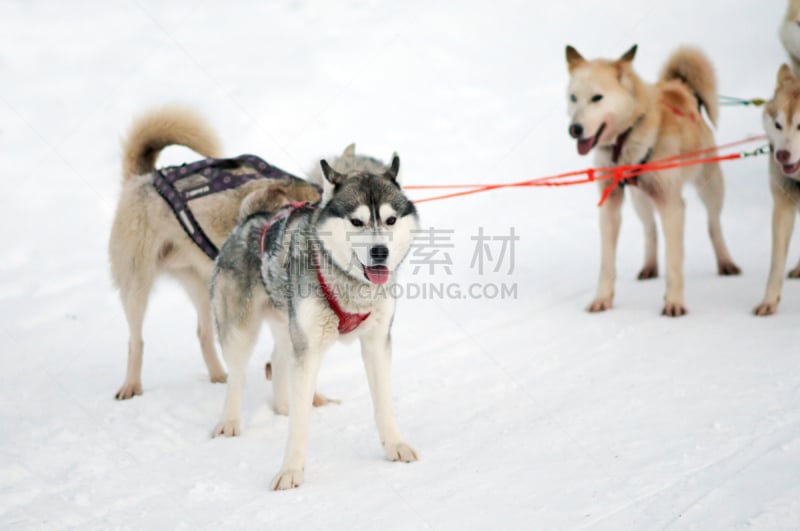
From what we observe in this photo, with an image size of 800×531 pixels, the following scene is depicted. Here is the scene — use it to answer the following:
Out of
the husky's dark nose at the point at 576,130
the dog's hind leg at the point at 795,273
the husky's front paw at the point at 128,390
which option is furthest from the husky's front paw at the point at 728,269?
the husky's front paw at the point at 128,390

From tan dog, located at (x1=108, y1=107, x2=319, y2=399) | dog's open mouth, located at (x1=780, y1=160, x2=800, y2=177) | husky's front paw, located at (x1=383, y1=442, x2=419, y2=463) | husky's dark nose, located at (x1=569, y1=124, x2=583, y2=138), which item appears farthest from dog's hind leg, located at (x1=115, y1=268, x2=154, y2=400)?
dog's open mouth, located at (x1=780, y1=160, x2=800, y2=177)

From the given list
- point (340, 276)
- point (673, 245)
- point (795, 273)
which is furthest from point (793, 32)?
point (340, 276)

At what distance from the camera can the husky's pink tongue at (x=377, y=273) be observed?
9.01 feet

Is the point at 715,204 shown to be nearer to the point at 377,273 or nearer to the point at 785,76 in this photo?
the point at 785,76

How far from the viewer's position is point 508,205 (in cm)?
766

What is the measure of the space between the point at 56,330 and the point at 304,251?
11.0 feet

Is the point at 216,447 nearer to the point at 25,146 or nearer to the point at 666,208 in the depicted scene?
the point at 666,208

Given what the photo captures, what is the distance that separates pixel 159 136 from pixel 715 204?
379 cm

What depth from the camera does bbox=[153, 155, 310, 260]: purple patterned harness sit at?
397 cm

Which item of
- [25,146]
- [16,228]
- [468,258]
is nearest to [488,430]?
[468,258]

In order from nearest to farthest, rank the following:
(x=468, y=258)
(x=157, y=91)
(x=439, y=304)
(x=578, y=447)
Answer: (x=578, y=447) < (x=439, y=304) < (x=468, y=258) < (x=157, y=91)

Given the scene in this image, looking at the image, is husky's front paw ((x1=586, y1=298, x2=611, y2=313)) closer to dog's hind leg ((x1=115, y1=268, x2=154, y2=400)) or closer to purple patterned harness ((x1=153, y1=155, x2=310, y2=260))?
purple patterned harness ((x1=153, y1=155, x2=310, y2=260))

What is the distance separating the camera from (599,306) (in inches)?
191

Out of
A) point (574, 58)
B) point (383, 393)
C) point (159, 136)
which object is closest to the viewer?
point (383, 393)
